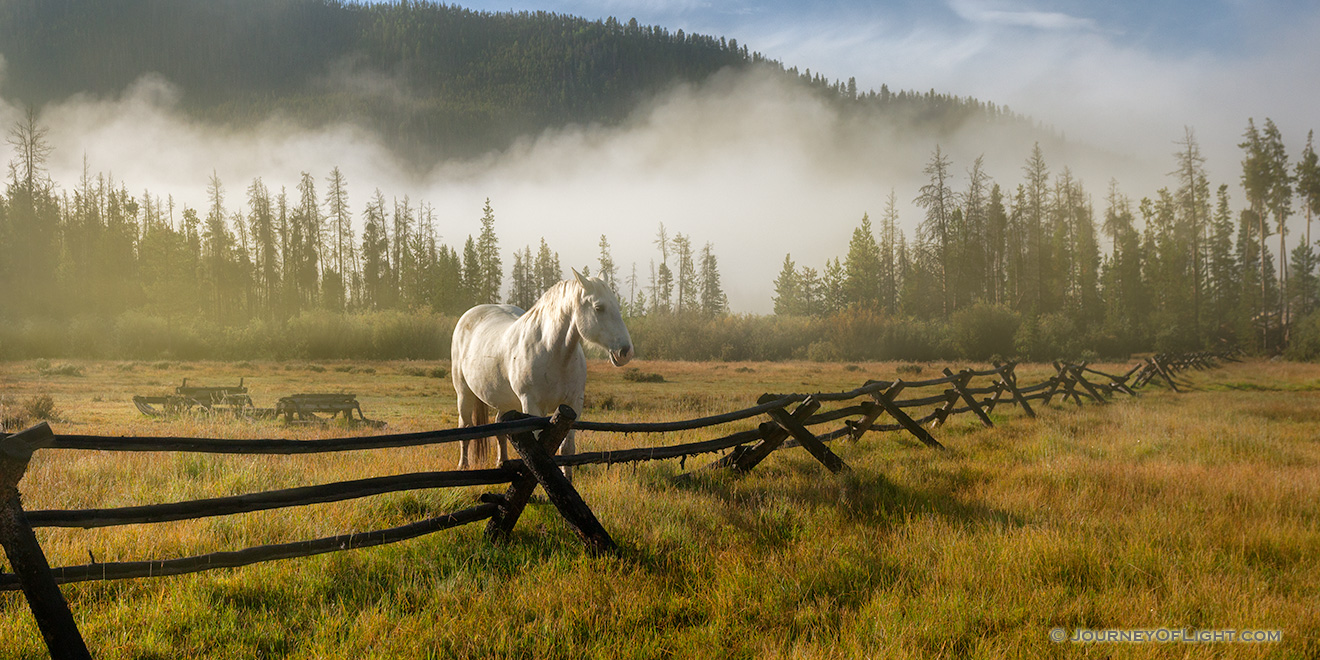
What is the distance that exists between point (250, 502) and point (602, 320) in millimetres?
3367

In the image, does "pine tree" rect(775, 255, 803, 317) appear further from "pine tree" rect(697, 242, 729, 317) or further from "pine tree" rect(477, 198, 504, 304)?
"pine tree" rect(477, 198, 504, 304)

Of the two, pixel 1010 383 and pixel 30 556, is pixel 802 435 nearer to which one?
pixel 30 556

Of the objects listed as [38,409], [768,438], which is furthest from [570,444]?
[38,409]

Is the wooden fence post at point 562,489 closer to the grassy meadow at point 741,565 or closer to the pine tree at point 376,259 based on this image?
the grassy meadow at point 741,565

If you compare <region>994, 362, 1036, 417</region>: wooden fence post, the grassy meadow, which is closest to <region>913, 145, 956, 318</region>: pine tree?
<region>994, 362, 1036, 417</region>: wooden fence post

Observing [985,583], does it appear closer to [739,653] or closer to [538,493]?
[739,653]

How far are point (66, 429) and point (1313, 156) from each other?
68819 millimetres

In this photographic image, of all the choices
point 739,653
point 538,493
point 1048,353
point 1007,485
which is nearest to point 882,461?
point 1007,485

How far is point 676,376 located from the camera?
29.3 meters

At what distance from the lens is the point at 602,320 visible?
590cm

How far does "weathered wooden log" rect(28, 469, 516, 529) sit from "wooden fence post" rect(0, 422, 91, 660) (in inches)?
8.9

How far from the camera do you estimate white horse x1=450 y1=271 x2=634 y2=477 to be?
19.4 ft

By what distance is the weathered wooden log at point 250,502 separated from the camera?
2867mm

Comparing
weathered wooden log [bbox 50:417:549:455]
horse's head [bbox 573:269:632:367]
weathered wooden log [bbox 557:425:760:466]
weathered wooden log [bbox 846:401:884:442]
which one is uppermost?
horse's head [bbox 573:269:632:367]
